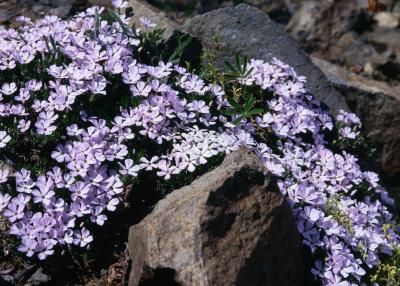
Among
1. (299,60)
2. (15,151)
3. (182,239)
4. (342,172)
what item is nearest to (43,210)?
(15,151)

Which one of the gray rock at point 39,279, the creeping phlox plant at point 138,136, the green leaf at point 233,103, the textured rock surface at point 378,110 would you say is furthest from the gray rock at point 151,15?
the gray rock at point 39,279

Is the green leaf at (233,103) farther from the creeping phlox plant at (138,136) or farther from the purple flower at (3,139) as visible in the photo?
the purple flower at (3,139)

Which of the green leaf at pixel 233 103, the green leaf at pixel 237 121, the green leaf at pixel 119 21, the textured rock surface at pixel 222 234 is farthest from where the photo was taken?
the green leaf at pixel 119 21

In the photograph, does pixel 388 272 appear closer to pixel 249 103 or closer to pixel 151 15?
pixel 249 103

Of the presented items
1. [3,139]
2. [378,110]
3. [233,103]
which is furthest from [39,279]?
[378,110]

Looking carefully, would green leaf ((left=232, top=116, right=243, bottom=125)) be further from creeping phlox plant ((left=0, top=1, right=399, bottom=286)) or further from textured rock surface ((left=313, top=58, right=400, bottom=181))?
textured rock surface ((left=313, top=58, right=400, bottom=181))
